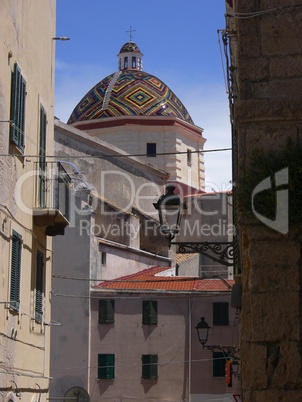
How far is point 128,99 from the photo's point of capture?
50.2 m

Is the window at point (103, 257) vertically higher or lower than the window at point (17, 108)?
lower

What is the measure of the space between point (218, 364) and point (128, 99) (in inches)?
782

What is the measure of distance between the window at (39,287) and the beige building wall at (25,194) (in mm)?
157

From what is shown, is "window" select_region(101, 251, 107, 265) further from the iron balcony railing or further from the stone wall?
the stone wall

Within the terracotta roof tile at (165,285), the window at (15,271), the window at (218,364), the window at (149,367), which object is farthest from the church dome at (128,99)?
the window at (15,271)

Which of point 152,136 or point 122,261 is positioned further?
point 152,136

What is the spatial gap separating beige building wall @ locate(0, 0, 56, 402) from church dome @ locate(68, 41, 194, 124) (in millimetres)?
32849

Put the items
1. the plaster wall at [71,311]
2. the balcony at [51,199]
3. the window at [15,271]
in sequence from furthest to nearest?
the plaster wall at [71,311] < the balcony at [51,199] < the window at [15,271]

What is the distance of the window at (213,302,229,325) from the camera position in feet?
114

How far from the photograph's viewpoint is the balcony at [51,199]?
48.8 ft

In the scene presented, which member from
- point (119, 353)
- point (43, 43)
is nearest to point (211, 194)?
point (119, 353)

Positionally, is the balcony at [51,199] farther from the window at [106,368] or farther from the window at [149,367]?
the window at [149,367]

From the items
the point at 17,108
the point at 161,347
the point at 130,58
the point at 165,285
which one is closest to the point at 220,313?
the point at 165,285

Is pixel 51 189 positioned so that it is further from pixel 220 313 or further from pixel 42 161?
pixel 220 313
